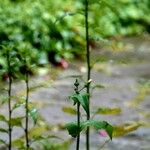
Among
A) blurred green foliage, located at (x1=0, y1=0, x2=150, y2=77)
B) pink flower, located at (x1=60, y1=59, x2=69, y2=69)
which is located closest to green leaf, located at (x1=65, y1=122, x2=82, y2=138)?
blurred green foliage, located at (x1=0, y1=0, x2=150, y2=77)

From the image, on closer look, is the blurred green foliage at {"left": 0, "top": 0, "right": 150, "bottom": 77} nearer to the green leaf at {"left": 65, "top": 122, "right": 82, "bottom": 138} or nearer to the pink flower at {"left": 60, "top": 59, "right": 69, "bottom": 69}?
the pink flower at {"left": 60, "top": 59, "right": 69, "bottom": 69}

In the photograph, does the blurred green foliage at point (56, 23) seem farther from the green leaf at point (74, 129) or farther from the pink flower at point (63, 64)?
the green leaf at point (74, 129)

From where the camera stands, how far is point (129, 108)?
515cm

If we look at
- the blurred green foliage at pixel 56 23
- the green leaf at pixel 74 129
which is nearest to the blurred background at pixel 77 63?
the blurred green foliage at pixel 56 23

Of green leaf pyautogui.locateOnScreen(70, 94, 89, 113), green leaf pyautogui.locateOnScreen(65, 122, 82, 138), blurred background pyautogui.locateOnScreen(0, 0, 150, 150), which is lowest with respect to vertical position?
green leaf pyautogui.locateOnScreen(65, 122, 82, 138)

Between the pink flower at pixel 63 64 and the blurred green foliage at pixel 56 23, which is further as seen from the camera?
the pink flower at pixel 63 64

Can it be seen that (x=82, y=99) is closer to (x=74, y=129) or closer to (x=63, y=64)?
(x=74, y=129)

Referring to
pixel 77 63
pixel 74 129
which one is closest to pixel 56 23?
pixel 77 63

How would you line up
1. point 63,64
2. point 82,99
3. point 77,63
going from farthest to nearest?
point 77,63 → point 63,64 → point 82,99

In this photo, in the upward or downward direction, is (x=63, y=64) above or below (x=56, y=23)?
below

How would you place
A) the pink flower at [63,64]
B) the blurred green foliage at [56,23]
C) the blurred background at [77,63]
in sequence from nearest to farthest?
the blurred background at [77,63], the blurred green foliage at [56,23], the pink flower at [63,64]

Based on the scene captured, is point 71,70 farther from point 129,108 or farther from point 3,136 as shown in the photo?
point 3,136

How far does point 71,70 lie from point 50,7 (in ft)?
5.01

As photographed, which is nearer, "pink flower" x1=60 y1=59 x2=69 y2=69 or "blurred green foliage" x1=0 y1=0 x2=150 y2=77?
"blurred green foliage" x1=0 y1=0 x2=150 y2=77
